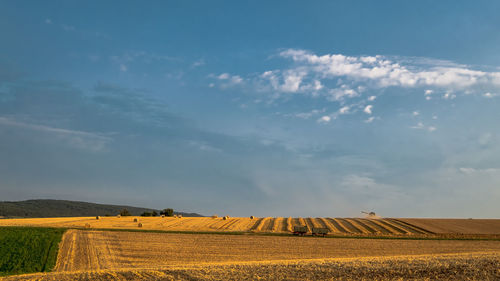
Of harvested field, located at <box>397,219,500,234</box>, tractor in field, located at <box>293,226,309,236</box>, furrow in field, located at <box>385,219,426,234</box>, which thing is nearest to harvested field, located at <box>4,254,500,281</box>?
tractor in field, located at <box>293,226,309,236</box>

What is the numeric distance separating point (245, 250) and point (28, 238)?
2411 centimetres

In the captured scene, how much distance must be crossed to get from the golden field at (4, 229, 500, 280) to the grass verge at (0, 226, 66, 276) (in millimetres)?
1112

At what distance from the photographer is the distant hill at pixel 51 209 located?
156 meters

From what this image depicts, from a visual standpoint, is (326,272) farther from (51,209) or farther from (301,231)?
(51,209)

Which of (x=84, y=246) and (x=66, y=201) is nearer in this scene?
(x=84, y=246)

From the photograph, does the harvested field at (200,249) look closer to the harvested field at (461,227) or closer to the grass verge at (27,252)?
the grass verge at (27,252)

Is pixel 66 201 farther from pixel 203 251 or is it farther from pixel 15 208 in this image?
pixel 203 251

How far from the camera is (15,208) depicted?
543 ft

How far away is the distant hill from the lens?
511 feet

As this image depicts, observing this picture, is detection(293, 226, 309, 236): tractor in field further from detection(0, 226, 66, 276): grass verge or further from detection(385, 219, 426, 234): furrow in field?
detection(0, 226, 66, 276): grass verge

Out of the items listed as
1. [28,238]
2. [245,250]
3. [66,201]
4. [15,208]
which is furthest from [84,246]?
[66,201]

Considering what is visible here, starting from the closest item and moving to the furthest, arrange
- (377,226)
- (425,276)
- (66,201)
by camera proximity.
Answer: (425,276), (377,226), (66,201)

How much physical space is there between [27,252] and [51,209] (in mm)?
149092

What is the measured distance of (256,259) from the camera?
36.5 m
